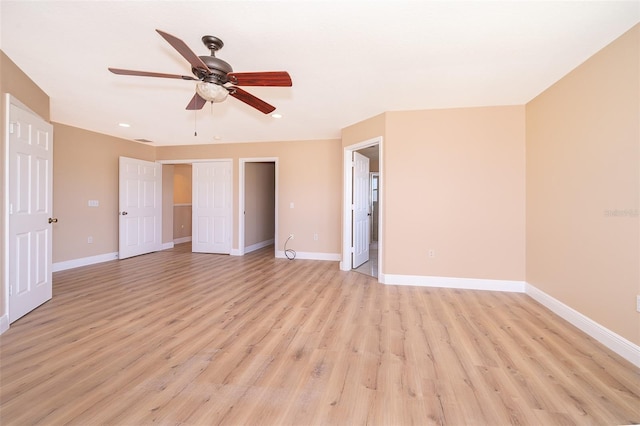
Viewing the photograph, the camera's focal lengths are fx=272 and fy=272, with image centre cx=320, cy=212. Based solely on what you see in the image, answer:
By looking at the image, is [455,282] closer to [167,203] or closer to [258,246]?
[258,246]

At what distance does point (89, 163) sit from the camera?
199 inches

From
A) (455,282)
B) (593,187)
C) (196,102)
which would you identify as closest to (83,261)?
(196,102)

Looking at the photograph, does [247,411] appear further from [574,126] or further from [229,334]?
[574,126]

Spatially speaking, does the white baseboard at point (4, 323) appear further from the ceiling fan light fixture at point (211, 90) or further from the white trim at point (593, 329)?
the white trim at point (593, 329)

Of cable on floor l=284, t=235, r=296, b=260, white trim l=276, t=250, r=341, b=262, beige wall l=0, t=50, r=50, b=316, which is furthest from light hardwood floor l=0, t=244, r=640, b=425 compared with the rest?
cable on floor l=284, t=235, r=296, b=260

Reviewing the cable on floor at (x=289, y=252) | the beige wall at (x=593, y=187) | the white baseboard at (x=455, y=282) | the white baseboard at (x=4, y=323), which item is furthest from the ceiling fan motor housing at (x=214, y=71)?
the cable on floor at (x=289, y=252)

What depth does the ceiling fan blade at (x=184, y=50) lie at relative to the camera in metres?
1.54

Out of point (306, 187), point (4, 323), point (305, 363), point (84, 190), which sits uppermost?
point (306, 187)

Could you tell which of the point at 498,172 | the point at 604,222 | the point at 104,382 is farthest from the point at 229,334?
the point at 498,172

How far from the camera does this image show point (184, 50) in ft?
5.47

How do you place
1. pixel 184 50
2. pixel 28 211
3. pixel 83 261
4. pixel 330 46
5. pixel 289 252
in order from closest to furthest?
pixel 184 50 < pixel 330 46 < pixel 28 211 < pixel 83 261 < pixel 289 252

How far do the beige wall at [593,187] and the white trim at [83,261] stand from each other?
281 inches

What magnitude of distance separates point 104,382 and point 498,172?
4.53m

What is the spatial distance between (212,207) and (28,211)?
3503 mm
